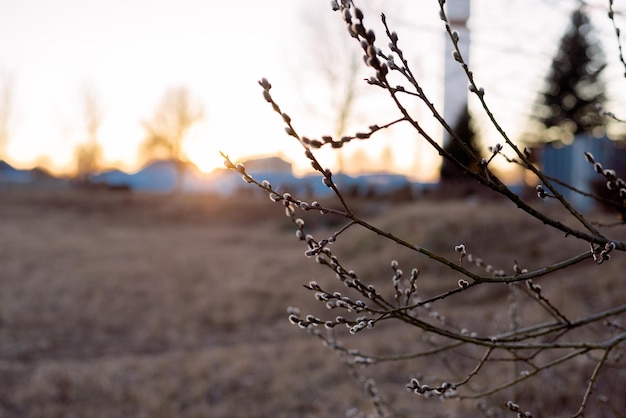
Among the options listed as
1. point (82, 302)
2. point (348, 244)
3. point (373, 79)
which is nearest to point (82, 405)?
point (82, 302)

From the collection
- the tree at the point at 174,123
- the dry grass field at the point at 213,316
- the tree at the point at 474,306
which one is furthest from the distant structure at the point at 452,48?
the tree at the point at 174,123

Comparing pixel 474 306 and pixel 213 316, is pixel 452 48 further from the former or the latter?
pixel 213 316

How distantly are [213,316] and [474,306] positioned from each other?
4.42m

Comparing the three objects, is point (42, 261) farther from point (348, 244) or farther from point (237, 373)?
point (237, 373)

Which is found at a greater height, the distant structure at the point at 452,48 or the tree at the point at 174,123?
the tree at the point at 174,123

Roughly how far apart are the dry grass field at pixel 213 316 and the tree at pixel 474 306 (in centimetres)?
8

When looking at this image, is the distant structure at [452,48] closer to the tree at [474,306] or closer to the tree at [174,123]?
the tree at [474,306]

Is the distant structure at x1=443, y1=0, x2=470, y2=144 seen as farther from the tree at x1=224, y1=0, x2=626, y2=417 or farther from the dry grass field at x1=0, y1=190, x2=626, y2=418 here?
the dry grass field at x1=0, y1=190, x2=626, y2=418

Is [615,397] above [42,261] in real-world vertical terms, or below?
below

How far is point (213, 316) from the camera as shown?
29.2 ft

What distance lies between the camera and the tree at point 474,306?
1156mm

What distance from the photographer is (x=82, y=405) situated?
529cm

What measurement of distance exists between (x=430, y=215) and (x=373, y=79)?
43.4ft

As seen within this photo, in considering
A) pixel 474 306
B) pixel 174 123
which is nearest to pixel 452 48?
pixel 474 306
